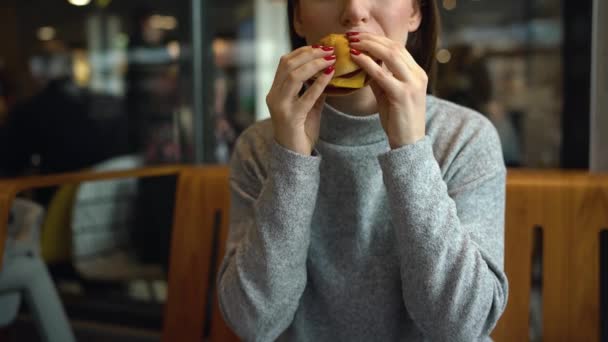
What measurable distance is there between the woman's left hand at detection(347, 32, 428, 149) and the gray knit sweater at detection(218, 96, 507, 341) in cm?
3

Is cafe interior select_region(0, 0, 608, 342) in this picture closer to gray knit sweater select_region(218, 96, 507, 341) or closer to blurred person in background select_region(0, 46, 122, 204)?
blurred person in background select_region(0, 46, 122, 204)

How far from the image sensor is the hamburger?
83cm

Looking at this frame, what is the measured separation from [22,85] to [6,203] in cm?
187

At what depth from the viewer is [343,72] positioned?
0.84 metres

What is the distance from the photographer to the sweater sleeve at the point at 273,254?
866 mm

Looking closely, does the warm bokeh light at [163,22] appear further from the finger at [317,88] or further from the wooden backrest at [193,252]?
the finger at [317,88]

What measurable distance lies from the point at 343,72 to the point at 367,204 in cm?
22

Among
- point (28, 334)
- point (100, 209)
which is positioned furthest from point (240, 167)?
point (28, 334)

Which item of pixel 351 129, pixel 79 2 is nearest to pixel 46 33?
pixel 79 2

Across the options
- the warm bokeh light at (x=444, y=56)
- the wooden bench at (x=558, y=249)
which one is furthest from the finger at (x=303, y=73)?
the warm bokeh light at (x=444, y=56)

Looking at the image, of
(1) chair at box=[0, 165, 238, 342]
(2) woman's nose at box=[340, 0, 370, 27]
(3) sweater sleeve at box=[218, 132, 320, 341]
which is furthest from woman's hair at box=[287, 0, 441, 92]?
(1) chair at box=[0, 165, 238, 342]

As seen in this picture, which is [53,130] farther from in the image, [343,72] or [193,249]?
[343,72]

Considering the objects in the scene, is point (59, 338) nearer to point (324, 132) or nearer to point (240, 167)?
point (240, 167)

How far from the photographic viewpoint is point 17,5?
290 centimetres
